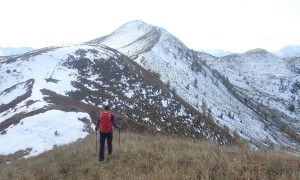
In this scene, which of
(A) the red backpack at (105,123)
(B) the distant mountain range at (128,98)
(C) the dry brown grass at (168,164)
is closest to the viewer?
(C) the dry brown grass at (168,164)

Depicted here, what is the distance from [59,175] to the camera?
11.5 m

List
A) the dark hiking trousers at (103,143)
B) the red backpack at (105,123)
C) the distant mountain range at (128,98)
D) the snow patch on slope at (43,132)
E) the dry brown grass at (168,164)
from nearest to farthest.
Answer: the dry brown grass at (168,164), the dark hiking trousers at (103,143), the red backpack at (105,123), the snow patch on slope at (43,132), the distant mountain range at (128,98)

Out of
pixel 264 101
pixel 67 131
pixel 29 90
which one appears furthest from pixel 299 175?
pixel 264 101

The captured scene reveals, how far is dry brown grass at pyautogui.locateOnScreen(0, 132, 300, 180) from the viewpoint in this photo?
9.02 metres

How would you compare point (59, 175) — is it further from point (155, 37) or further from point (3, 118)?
point (155, 37)

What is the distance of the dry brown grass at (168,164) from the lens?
9016 mm

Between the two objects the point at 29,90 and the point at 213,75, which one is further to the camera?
the point at 213,75

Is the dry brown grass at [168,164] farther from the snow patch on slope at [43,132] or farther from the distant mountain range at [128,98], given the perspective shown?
the snow patch on slope at [43,132]

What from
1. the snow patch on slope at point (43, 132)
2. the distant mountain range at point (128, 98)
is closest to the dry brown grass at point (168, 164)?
the distant mountain range at point (128, 98)

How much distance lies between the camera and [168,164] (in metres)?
10.3

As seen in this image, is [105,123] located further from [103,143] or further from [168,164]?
[168,164]

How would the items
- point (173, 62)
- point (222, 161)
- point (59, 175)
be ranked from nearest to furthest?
point (222, 161)
point (59, 175)
point (173, 62)

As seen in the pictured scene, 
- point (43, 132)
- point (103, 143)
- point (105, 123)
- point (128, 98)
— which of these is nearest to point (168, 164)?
point (103, 143)

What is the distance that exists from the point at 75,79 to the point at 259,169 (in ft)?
124
